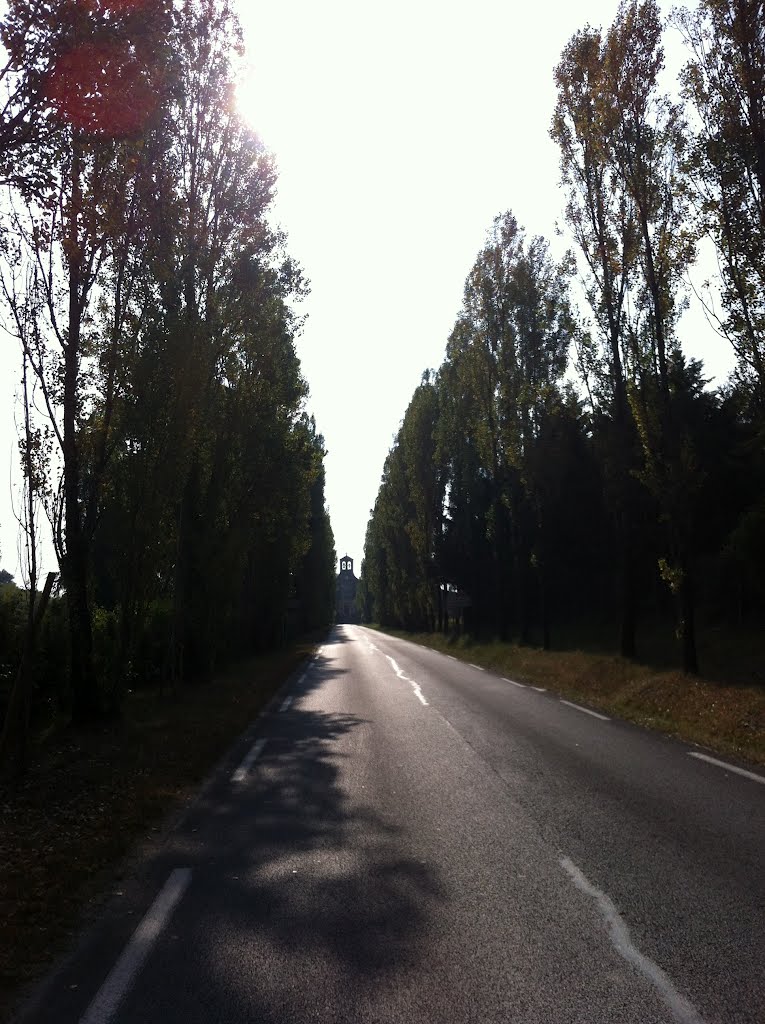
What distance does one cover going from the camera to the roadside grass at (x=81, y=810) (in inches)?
188

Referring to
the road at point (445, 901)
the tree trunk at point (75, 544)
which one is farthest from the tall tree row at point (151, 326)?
the road at point (445, 901)

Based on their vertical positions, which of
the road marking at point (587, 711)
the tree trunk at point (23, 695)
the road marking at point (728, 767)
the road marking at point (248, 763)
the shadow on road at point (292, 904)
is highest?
the tree trunk at point (23, 695)

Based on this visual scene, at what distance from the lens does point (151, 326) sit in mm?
14555

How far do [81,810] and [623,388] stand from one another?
64.0 feet

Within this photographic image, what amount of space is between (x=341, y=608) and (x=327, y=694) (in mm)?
180041

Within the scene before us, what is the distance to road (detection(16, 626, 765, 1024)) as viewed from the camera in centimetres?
380

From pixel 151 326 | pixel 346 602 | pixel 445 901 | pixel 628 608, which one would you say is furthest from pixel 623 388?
pixel 346 602

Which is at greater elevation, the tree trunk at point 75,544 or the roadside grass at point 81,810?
the tree trunk at point 75,544

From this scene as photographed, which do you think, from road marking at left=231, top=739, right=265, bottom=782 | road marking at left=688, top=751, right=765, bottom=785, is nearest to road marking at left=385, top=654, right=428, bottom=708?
road marking at left=231, top=739, right=265, bottom=782

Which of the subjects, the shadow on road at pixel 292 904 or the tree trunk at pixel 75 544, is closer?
the shadow on road at pixel 292 904

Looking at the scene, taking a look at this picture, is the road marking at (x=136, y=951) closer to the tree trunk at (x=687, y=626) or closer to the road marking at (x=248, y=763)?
the road marking at (x=248, y=763)

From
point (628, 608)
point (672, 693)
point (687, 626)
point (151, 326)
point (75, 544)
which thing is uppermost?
point (151, 326)

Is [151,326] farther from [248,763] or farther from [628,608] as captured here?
[628,608]

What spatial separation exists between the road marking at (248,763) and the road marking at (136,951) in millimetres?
3571
